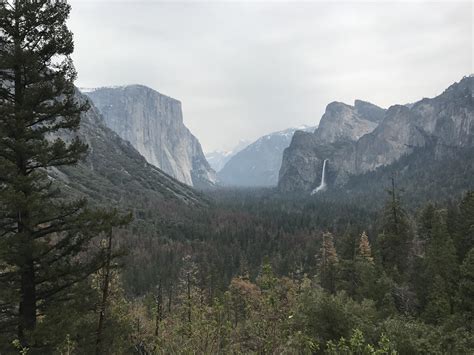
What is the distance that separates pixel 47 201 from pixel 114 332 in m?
5.13

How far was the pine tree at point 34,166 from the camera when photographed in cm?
1226

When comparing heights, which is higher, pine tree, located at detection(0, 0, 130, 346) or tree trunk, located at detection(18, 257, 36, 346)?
pine tree, located at detection(0, 0, 130, 346)

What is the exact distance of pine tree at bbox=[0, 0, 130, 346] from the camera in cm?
1226

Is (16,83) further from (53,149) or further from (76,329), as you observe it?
(76,329)

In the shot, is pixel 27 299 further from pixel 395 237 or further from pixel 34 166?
pixel 395 237

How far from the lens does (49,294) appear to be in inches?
521

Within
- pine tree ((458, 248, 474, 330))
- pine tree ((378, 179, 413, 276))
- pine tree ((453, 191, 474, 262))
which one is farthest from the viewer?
pine tree ((378, 179, 413, 276))

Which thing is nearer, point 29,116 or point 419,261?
point 29,116

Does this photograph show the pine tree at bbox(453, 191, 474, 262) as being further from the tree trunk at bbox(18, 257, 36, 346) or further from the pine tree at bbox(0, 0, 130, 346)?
the tree trunk at bbox(18, 257, 36, 346)

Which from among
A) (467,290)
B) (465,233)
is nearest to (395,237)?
(465,233)

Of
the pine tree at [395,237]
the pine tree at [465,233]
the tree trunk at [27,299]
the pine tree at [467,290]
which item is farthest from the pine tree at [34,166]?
the pine tree at [465,233]

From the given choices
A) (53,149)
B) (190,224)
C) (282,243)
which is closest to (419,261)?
(53,149)

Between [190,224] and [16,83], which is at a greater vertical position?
[16,83]

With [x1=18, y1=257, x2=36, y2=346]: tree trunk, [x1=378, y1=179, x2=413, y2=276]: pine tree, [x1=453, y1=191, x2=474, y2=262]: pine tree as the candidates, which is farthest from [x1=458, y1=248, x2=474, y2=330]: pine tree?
[x1=18, y1=257, x2=36, y2=346]: tree trunk
